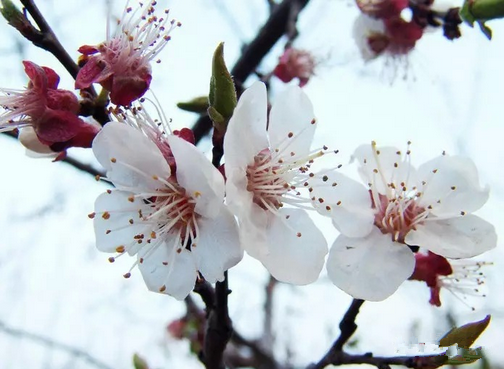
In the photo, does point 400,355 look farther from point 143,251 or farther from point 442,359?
point 143,251

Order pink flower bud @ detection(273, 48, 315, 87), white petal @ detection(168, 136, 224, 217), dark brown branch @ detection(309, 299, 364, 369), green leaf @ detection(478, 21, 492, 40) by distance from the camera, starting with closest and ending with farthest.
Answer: white petal @ detection(168, 136, 224, 217), dark brown branch @ detection(309, 299, 364, 369), green leaf @ detection(478, 21, 492, 40), pink flower bud @ detection(273, 48, 315, 87)

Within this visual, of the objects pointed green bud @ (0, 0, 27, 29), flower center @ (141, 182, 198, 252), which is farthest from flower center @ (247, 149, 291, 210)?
pointed green bud @ (0, 0, 27, 29)

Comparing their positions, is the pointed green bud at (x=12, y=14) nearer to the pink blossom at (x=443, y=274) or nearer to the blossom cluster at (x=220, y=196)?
the blossom cluster at (x=220, y=196)

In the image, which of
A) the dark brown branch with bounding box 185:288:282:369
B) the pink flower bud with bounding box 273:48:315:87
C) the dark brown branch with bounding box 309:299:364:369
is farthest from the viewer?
the pink flower bud with bounding box 273:48:315:87

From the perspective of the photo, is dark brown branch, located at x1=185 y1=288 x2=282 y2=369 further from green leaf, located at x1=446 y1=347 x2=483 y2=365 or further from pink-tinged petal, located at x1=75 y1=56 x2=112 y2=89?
pink-tinged petal, located at x1=75 y1=56 x2=112 y2=89

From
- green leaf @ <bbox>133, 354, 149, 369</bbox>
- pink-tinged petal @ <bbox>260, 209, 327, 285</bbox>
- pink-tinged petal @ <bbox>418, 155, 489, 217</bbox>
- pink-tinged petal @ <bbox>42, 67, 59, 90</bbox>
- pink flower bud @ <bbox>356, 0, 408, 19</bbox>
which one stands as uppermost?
pink flower bud @ <bbox>356, 0, 408, 19</bbox>

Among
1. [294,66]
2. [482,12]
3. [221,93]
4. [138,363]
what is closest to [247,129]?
[221,93]
